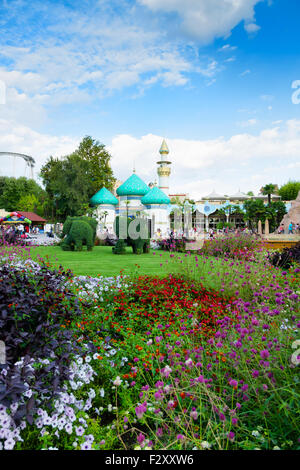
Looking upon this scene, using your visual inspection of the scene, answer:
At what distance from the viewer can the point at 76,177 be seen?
111 feet

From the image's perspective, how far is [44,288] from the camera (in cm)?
399

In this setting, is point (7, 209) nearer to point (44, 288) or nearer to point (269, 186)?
point (269, 186)

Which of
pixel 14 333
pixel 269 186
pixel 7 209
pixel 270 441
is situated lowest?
pixel 270 441

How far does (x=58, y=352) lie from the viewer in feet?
10.0

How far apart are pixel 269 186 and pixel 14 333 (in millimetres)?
55285

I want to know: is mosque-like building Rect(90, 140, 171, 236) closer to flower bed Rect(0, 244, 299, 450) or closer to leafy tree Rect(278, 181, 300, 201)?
flower bed Rect(0, 244, 299, 450)

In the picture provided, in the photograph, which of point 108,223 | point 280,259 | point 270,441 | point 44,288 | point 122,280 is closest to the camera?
point 270,441

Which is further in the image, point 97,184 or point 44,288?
point 97,184

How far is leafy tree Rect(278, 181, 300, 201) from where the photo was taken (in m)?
61.6

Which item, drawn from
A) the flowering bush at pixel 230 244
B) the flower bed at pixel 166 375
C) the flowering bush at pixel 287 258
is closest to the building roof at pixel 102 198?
the flowering bush at pixel 230 244
